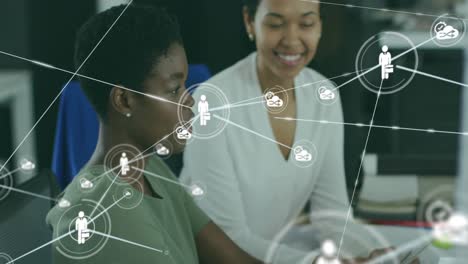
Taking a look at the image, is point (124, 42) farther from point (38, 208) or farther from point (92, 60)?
point (38, 208)

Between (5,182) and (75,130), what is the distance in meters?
0.15

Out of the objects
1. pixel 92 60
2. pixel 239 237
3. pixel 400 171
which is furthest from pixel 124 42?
pixel 400 171

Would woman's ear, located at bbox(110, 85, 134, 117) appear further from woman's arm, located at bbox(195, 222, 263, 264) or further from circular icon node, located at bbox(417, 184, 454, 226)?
circular icon node, located at bbox(417, 184, 454, 226)

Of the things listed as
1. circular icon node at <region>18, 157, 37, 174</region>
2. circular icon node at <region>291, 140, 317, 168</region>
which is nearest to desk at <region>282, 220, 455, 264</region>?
circular icon node at <region>291, 140, 317, 168</region>

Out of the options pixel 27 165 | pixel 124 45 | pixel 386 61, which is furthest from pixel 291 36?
pixel 27 165

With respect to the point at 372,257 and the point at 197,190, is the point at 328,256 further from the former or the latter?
the point at 197,190

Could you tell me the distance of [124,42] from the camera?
39.1 inches

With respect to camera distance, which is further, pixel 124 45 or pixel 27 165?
pixel 27 165

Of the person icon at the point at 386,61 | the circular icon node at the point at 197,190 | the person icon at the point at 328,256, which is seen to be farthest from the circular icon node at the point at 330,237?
the person icon at the point at 386,61

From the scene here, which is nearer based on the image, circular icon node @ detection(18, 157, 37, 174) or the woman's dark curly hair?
the woman's dark curly hair

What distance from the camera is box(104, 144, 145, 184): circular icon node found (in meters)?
1.04

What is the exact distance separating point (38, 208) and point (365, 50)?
0.58 m

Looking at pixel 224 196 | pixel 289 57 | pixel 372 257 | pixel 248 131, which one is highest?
pixel 289 57

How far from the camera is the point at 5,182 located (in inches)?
42.9
